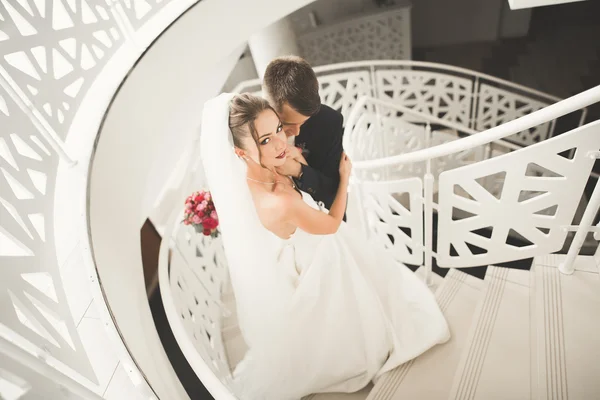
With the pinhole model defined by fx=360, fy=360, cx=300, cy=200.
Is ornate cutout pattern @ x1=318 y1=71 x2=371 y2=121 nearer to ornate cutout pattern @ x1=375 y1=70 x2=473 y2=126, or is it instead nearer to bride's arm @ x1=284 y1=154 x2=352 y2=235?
ornate cutout pattern @ x1=375 y1=70 x2=473 y2=126

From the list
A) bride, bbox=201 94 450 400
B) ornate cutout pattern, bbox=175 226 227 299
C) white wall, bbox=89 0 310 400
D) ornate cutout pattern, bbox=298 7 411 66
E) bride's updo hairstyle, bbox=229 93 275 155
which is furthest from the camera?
ornate cutout pattern, bbox=298 7 411 66

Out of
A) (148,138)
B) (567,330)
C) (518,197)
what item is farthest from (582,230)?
(148,138)

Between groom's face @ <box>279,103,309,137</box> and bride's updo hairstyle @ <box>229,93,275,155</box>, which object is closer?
bride's updo hairstyle @ <box>229,93,275,155</box>

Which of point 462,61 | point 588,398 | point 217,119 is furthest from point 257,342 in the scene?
point 462,61

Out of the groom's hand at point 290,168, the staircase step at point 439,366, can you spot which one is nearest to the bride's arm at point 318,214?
the groom's hand at point 290,168

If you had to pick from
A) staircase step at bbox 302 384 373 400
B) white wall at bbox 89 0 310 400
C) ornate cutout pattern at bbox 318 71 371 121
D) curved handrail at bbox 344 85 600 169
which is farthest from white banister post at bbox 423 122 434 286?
ornate cutout pattern at bbox 318 71 371 121

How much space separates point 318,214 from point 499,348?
1434mm

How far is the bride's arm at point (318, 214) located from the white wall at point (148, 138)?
2.81 ft

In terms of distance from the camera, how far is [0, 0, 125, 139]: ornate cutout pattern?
5.26ft

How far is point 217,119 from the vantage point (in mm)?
1266

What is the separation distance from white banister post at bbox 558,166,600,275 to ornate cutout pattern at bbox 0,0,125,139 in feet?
8.65

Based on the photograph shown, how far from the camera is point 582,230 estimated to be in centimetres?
198

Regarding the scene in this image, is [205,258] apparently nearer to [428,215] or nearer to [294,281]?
[294,281]

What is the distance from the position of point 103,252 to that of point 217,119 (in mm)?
904
